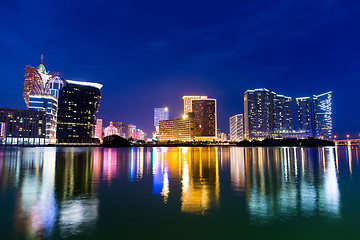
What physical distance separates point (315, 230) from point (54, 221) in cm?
1054

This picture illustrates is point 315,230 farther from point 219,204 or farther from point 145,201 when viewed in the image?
point 145,201

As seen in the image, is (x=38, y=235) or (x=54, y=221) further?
(x=54, y=221)

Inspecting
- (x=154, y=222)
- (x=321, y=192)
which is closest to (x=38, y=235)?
(x=154, y=222)

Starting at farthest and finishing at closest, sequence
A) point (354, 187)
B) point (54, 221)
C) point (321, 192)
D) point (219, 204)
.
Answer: point (354, 187), point (321, 192), point (219, 204), point (54, 221)

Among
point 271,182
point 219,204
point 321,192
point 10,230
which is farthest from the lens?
point 271,182

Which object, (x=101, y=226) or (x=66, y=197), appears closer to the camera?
(x=101, y=226)

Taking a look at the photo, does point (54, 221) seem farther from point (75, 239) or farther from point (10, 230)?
point (75, 239)

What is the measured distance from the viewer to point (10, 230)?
8891 mm

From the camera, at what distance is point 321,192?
618 inches

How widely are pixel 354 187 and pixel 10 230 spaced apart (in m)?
21.7

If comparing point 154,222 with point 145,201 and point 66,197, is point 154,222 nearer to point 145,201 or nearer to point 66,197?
point 145,201

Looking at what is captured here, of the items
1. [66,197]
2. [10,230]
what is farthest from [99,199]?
[10,230]

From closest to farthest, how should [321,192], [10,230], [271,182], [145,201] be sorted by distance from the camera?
[10,230], [145,201], [321,192], [271,182]

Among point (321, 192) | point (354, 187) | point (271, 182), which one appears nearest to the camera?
point (321, 192)
